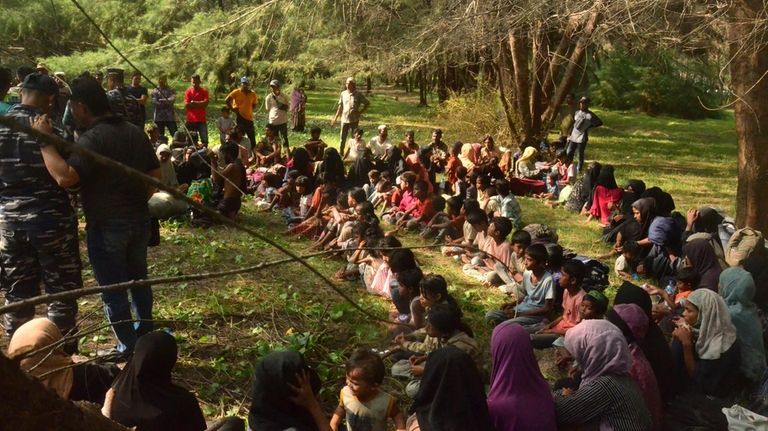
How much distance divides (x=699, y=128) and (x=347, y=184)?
12999 millimetres

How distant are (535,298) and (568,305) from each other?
37 centimetres

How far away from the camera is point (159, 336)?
9.32 feet

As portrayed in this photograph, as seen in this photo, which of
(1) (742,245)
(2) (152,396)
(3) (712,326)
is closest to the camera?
(2) (152,396)

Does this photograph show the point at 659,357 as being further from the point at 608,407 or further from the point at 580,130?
the point at 580,130

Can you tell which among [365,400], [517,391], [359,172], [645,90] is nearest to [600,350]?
[517,391]

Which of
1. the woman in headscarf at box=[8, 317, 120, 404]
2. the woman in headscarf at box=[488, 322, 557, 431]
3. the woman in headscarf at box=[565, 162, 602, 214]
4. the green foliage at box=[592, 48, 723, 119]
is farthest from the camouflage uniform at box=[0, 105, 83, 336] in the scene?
the green foliage at box=[592, 48, 723, 119]

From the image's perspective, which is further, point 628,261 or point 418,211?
point 418,211

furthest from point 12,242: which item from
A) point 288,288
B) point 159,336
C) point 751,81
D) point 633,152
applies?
point 633,152

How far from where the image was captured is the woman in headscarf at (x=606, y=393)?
10.7 ft

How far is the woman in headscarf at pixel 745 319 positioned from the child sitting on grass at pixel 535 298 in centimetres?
119

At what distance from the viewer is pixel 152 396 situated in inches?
111

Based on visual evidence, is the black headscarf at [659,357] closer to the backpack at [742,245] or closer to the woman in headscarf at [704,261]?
the woman in headscarf at [704,261]

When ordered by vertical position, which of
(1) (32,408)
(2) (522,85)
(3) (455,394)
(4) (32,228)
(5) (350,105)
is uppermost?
(2) (522,85)

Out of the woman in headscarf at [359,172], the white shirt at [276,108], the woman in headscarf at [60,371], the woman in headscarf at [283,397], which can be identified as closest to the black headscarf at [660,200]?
the woman in headscarf at [359,172]
